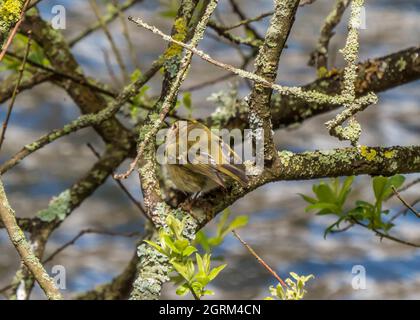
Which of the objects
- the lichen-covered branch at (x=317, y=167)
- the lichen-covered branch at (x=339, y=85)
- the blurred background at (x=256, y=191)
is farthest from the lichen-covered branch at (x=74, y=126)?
the blurred background at (x=256, y=191)

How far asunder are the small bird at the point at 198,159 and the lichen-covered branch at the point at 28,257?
0.41 metres

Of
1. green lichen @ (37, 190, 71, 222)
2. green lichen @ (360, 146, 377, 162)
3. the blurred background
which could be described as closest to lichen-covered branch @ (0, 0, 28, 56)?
green lichen @ (360, 146, 377, 162)

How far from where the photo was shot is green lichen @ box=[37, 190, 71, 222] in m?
2.30

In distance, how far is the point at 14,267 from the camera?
322 centimetres

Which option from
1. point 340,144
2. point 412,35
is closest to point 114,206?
point 340,144

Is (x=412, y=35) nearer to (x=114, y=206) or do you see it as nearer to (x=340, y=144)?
(x=340, y=144)

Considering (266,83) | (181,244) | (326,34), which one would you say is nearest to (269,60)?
(266,83)

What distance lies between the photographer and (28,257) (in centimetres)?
142

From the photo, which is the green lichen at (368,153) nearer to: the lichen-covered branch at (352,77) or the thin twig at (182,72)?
the lichen-covered branch at (352,77)

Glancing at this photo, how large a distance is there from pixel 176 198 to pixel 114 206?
145cm

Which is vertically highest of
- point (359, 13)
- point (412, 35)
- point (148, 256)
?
point (412, 35)

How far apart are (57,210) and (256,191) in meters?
1.30

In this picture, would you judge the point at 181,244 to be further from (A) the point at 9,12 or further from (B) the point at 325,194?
(B) the point at 325,194

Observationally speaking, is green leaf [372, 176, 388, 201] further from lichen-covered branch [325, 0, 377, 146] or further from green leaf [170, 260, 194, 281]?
green leaf [170, 260, 194, 281]
